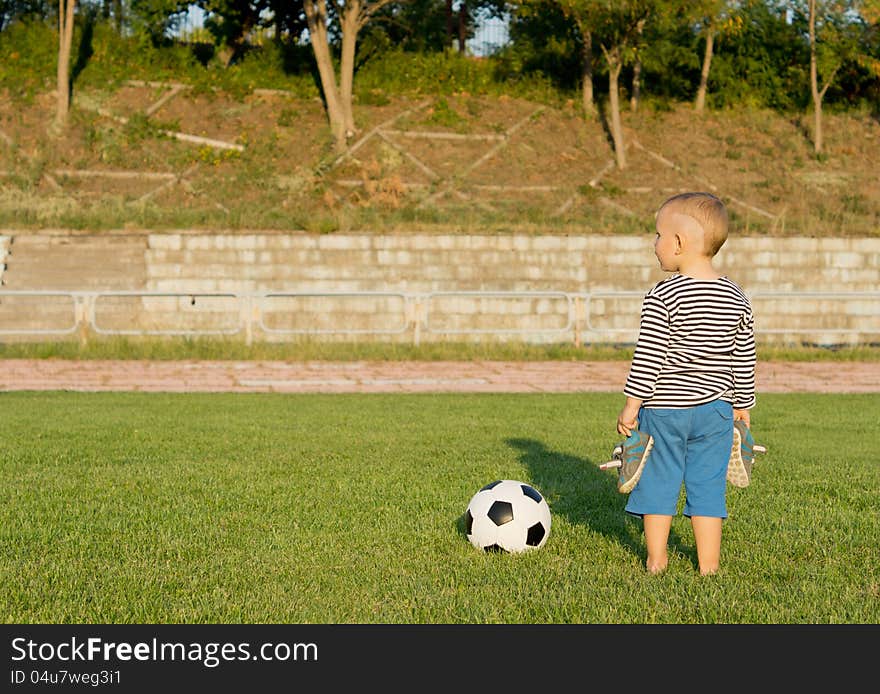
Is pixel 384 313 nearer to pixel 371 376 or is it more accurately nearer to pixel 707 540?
pixel 371 376

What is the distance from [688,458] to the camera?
4660 mm

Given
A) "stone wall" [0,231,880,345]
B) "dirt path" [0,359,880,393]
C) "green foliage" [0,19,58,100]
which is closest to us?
"dirt path" [0,359,880,393]

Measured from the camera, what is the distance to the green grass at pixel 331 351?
17609 mm

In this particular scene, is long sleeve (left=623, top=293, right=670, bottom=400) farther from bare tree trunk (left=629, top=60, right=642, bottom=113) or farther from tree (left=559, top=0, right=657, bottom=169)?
bare tree trunk (left=629, top=60, right=642, bottom=113)

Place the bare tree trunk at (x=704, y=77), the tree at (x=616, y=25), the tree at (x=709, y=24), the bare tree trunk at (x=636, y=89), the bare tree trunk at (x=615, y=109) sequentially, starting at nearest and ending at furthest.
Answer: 1. the tree at (x=616, y=25)
2. the tree at (x=709, y=24)
3. the bare tree trunk at (x=615, y=109)
4. the bare tree trunk at (x=636, y=89)
5. the bare tree trunk at (x=704, y=77)

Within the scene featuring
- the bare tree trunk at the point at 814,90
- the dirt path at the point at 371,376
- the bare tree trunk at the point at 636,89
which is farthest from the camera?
the bare tree trunk at the point at 636,89

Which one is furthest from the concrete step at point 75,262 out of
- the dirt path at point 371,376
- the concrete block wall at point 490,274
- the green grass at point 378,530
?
the green grass at point 378,530

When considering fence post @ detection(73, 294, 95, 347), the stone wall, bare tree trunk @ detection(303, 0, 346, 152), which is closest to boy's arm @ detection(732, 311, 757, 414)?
fence post @ detection(73, 294, 95, 347)

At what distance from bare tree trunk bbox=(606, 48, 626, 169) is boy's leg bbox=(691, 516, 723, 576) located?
26.9m

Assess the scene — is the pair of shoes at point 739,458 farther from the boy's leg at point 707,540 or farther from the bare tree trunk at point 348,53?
the bare tree trunk at point 348,53

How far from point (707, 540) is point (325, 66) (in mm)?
28222

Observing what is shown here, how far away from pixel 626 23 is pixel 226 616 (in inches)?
1080

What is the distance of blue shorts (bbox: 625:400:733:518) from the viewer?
4.58 meters

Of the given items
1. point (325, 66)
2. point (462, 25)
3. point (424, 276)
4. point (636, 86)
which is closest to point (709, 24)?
point (636, 86)
